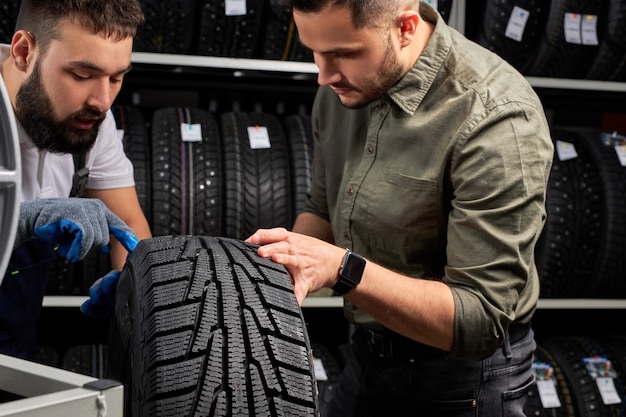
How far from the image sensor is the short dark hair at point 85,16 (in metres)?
2.07

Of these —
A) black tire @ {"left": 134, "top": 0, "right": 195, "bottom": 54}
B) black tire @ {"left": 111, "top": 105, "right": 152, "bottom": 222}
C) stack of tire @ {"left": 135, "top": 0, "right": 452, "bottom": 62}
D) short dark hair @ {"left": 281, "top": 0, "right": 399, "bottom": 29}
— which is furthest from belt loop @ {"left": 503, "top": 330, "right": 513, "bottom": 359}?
black tire @ {"left": 134, "top": 0, "right": 195, "bottom": 54}

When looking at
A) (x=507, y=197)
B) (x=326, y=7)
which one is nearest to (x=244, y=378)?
(x=507, y=197)

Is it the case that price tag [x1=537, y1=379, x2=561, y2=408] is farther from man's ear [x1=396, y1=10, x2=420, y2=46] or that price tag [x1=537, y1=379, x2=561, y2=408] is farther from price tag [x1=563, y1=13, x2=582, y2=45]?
man's ear [x1=396, y1=10, x2=420, y2=46]

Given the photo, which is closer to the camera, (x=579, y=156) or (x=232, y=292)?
(x=232, y=292)

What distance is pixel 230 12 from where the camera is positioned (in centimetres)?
321

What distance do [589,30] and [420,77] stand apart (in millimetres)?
1807

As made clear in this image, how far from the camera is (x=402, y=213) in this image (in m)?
1.91

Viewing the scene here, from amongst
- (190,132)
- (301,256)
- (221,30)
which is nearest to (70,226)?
(301,256)

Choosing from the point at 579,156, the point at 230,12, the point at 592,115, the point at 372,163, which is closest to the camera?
the point at 372,163

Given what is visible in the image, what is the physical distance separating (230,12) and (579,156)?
1.54 m

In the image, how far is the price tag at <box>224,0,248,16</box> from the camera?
321 cm

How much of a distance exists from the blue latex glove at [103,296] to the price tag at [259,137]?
5.37 ft

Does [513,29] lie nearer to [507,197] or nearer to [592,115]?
[592,115]

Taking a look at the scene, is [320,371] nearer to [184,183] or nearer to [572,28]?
[184,183]
